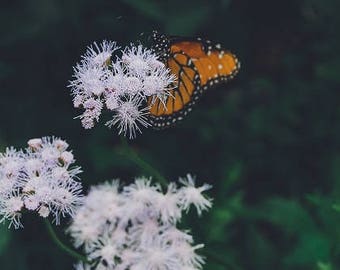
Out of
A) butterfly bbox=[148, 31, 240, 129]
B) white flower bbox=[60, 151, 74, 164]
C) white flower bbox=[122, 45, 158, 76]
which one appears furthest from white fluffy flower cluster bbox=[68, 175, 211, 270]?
white flower bbox=[122, 45, 158, 76]

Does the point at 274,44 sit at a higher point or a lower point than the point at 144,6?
higher

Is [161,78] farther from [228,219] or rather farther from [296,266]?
[296,266]

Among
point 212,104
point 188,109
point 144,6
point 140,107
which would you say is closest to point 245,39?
point 212,104

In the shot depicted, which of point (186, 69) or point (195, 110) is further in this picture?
point (195, 110)

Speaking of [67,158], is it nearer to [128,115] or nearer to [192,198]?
[128,115]

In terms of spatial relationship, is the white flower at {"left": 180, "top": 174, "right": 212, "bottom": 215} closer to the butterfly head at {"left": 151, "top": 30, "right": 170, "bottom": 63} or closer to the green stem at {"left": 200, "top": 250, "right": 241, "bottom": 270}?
the green stem at {"left": 200, "top": 250, "right": 241, "bottom": 270}

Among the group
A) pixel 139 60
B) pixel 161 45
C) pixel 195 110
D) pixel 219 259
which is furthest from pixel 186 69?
pixel 195 110

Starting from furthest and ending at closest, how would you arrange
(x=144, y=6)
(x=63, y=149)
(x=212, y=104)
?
(x=212, y=104), (x=144, y=6), (x=63, y=149)
